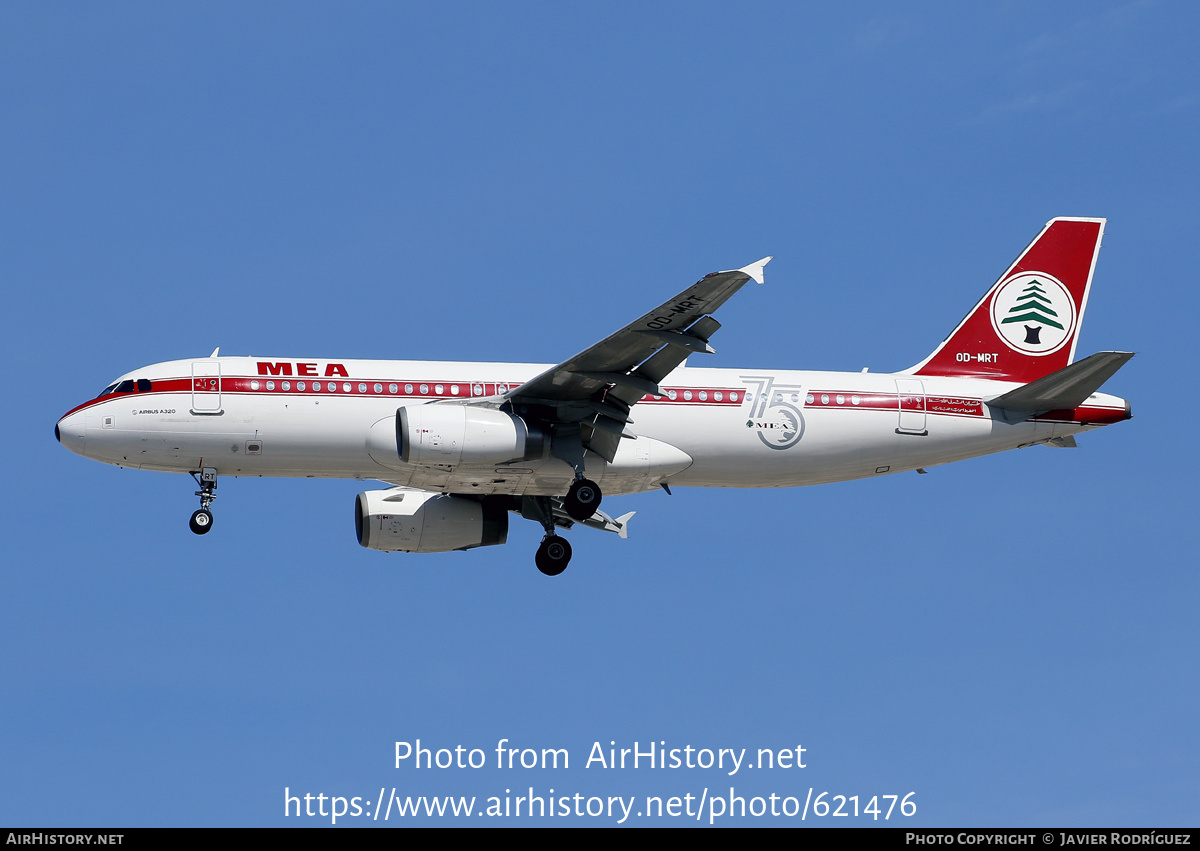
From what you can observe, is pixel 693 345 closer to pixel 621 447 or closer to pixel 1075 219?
pixel 621 447

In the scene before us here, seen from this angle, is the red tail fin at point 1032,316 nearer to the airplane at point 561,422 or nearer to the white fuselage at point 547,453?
the airplane at point 561,422

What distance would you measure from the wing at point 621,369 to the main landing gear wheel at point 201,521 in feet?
24.8

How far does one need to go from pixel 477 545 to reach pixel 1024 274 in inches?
644

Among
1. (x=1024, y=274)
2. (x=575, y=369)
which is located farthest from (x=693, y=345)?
(x=1024, y=274)

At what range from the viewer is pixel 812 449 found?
1526 inches

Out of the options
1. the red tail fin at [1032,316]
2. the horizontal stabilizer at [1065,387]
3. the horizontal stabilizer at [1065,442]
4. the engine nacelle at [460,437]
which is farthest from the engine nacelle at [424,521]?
the horizontal stabilizer at [1065,442]

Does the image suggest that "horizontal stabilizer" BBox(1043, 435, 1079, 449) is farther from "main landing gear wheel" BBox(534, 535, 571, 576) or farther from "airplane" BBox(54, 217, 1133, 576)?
"main landing gear wheel" BBox(534, 535, 571, 576)

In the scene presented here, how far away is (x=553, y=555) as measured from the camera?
39719 mm

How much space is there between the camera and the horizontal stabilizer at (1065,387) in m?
37.2

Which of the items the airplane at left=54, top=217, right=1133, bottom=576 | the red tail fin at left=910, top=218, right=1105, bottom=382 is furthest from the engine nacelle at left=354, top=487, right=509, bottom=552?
the red tail fin at left=910, top=218, right=1105, bottom=382

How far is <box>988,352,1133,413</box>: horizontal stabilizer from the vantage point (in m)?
37.2

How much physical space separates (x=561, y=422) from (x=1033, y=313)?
13.9 metres

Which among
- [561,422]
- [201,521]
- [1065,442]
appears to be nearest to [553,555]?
[561,422]
